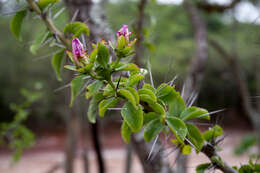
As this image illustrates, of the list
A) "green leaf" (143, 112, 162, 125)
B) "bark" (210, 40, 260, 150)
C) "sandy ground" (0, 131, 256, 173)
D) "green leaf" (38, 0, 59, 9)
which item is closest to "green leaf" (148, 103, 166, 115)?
"green leaf" (143, 112, 162, 125)

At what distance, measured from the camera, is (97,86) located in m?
0.33

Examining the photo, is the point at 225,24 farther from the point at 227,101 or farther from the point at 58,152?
the point at 58,152

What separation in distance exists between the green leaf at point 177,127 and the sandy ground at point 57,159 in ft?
11.1

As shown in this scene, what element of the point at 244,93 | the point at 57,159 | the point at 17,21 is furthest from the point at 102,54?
the point at 57,159

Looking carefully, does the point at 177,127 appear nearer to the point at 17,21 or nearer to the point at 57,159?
the point at 17,21

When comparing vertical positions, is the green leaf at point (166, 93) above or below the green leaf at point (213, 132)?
above

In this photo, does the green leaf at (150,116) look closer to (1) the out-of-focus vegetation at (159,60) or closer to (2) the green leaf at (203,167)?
(2) the green leaf at (203,167)

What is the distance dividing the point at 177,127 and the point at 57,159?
510 cm

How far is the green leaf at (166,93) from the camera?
34 cm

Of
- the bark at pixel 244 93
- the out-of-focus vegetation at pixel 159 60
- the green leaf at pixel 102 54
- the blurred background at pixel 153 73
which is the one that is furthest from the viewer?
→ the out-of-focus vegetation at pixel 159 60

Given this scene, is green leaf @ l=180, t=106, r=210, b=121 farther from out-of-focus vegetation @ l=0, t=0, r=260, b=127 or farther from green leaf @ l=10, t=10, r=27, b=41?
out-of-focus vegetation @ l=0, t=0, r=260, b=127

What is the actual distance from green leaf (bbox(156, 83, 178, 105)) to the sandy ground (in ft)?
11.1

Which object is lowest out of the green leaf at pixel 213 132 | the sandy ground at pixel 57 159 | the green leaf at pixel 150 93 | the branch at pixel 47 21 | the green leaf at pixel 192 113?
the sandy ground at pixel 57 159

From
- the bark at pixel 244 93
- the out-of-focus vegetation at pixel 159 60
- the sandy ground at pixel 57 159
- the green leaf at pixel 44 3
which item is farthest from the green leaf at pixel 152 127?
the sandy ground at pixel 57 159
